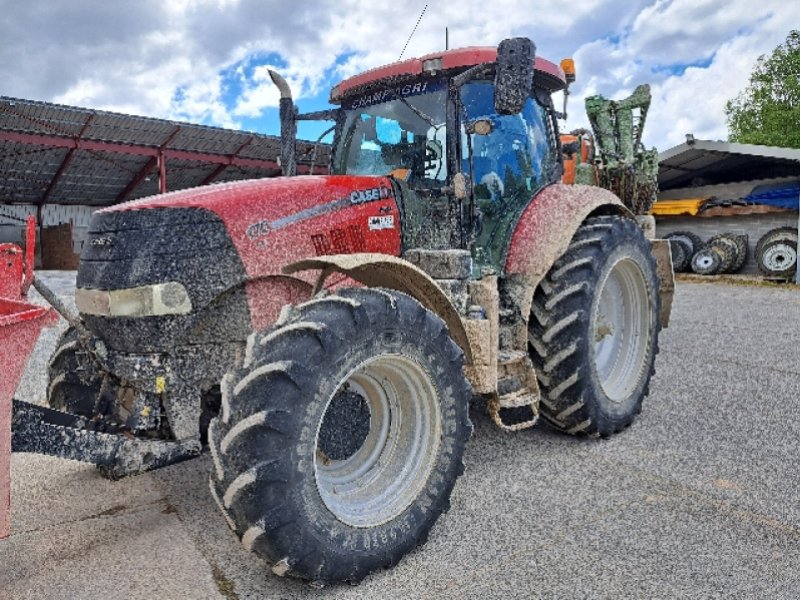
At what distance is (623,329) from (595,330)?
582mm

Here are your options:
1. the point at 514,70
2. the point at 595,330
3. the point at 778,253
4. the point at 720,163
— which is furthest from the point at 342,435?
the point at 720,163

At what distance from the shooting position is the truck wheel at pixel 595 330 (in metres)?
3.62

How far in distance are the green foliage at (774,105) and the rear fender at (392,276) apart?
27.6 meters

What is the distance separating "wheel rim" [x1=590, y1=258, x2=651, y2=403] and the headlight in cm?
276

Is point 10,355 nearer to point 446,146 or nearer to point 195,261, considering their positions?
point 195,261

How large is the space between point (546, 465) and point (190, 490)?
75.0 inches

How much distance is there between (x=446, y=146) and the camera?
11.6 ft

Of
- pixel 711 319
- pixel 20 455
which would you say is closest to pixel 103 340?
pixel 20 455

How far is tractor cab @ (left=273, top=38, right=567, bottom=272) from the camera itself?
351cm

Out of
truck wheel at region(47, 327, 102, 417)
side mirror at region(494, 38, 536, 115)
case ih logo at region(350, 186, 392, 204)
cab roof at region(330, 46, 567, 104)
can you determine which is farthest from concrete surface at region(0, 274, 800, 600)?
cab roof at region(330, 46, 567, 104)

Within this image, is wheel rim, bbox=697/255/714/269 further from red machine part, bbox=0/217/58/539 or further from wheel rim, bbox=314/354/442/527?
red machine part, bbox=0/217/58/539

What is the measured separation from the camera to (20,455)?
3928 millimetres

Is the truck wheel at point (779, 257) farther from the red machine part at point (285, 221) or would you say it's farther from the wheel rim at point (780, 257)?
the red machine part at point (285, 221)

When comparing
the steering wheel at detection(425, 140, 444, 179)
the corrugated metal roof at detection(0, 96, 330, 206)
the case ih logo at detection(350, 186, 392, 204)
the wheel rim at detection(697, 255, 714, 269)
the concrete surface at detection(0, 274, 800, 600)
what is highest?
the corrugated metal roof at detection(0, 96, 330, 206)
